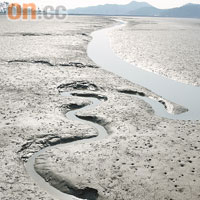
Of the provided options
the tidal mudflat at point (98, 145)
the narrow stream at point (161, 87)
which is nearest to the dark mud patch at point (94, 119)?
the tidal mudflat at point (98, 145)

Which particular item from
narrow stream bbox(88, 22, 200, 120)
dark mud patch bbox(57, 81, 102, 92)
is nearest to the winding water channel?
narrow stream bbox(88, 22, 200, 120)

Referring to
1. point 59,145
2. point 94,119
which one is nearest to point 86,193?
point 59,145

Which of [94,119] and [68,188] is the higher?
[94,119]

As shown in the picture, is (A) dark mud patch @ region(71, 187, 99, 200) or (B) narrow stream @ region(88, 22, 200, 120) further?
(B) narrow stream @ region(88, 22, 200, 120)

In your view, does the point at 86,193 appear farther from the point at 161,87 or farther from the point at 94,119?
the point at 161,87

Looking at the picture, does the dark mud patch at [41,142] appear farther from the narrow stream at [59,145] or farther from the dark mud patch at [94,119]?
the dark mud patch at [94,119]

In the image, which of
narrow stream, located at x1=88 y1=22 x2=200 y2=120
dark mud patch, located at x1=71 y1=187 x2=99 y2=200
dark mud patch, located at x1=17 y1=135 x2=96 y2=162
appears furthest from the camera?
narrow stream, located at x1=88 y1=22 x2=200 y2=120

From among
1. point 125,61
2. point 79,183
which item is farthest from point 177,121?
point 125,61

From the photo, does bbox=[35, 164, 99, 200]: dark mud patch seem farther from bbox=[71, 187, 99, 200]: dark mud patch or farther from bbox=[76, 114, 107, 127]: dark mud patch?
bbox=[76, 114, 107, 127]: dark mud patch
